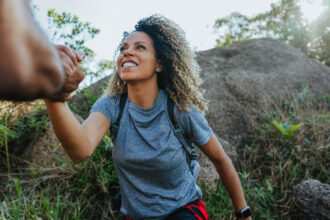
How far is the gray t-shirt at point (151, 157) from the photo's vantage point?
5.75 feet

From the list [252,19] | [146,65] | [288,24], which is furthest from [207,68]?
[252,19]

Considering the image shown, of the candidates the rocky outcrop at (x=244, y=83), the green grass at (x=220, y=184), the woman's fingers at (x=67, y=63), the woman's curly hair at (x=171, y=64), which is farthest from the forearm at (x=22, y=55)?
the rocky outcrop at (x=244, y=83)

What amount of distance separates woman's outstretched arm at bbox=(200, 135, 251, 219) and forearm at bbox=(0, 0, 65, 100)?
5.24 ft

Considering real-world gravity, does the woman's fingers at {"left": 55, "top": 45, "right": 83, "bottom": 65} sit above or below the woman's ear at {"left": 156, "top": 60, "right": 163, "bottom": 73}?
below

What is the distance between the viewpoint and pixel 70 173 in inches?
101

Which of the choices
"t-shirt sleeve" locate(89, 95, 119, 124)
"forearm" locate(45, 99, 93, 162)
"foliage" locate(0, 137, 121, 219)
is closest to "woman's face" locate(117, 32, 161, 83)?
"t-shirt sleeve" locate(89, 95, 119, 124)

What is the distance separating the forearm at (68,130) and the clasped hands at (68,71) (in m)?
0.12

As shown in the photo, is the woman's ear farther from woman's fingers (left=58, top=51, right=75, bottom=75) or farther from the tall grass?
the tall grass

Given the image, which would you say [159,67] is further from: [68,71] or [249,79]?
[249,79]

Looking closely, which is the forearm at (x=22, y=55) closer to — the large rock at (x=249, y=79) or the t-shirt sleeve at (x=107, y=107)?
the t-shirt sleeve at (x=107, y=107)

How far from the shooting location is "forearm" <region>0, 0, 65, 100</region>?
13.8 inches

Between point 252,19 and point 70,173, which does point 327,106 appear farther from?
point 252,19

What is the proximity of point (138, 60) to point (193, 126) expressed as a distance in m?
0.72

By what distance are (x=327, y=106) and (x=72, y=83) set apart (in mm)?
5382
